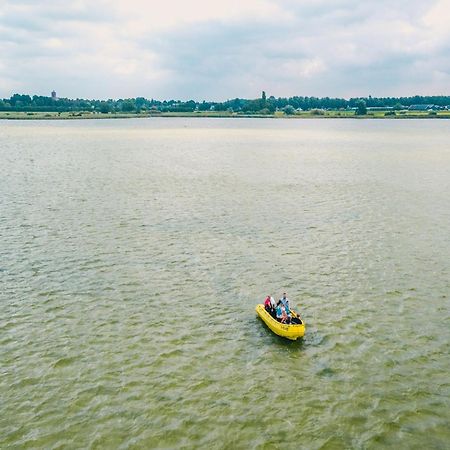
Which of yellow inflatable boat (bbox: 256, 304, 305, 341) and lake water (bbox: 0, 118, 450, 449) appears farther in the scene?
yellow inflatable boat (bbox: 256, 304, 305, 341)

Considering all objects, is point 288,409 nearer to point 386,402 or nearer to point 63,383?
point 386,402

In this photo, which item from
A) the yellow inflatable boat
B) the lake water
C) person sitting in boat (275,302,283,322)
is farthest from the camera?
person sitting in boat (275,302,283,322)

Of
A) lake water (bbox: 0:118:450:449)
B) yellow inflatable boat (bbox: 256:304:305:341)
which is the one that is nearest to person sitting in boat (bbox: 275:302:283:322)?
yellow inflatable boat (bbox: 256:304:305:341)

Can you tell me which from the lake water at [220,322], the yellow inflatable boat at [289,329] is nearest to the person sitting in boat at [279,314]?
the yellow inflatable boat at [289,329]

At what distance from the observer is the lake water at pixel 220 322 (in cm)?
2406

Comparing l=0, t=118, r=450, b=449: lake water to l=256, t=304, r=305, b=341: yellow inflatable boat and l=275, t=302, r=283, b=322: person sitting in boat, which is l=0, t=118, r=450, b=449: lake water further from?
l=275, t=302, r=283, b=322: person sitting in boat

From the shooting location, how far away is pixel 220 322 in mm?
33938

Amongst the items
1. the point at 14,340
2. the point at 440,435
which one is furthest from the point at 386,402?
the point at 14,340

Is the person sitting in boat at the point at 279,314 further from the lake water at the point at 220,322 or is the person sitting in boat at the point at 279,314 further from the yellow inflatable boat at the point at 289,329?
the lake water at the point at 220,322

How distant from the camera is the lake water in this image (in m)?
24.1

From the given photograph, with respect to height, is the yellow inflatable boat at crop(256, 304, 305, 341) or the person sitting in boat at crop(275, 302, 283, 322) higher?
the person sitting in boat at crop(275, 302, 283, 322)

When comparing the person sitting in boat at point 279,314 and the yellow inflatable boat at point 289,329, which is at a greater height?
the person sitting in boat at point 279,314

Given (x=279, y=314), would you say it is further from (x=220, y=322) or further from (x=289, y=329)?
(x=220, y=322)

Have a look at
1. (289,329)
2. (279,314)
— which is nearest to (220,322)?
(279,314)
